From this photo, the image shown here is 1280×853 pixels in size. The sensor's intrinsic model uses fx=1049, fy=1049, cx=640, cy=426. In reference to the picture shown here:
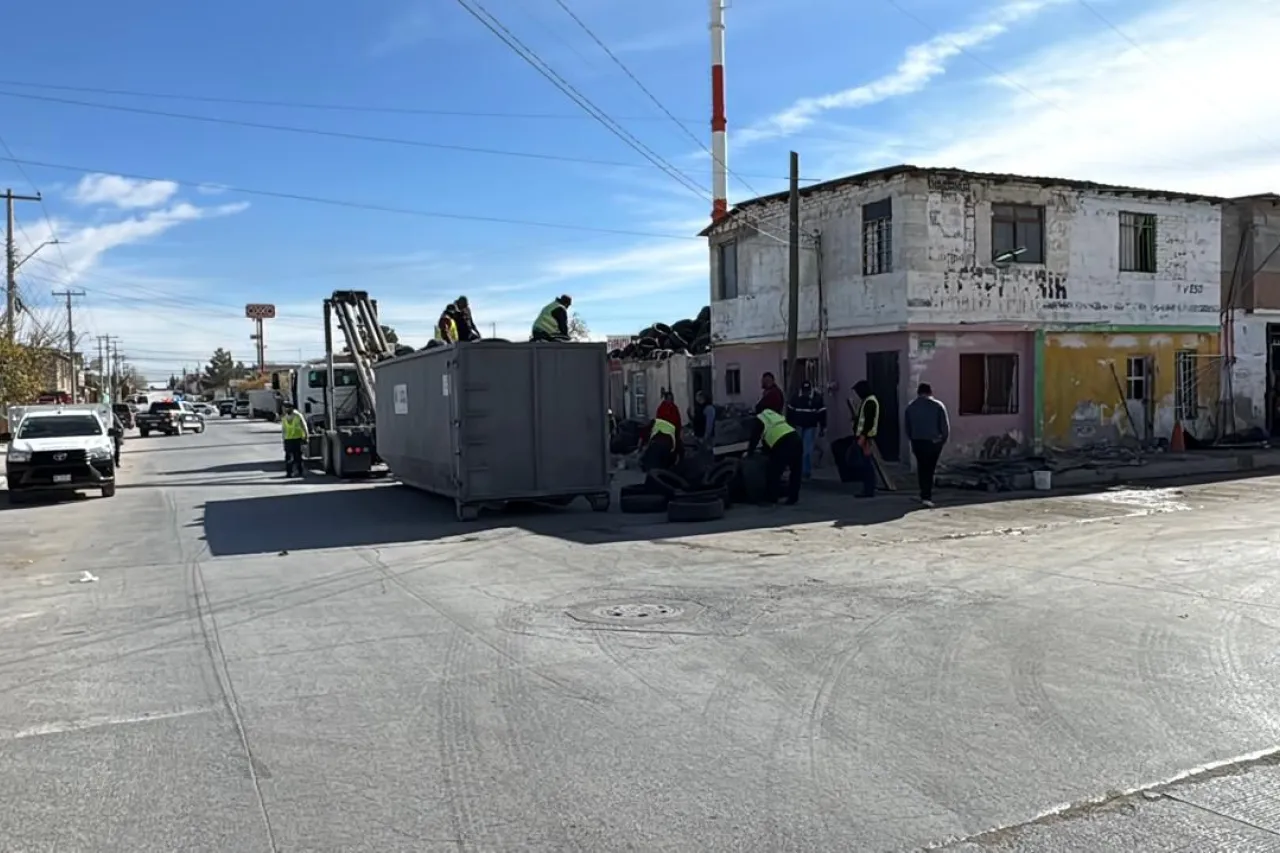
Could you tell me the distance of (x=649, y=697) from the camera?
5.99 m

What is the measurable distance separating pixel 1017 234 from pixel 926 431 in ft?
24.9

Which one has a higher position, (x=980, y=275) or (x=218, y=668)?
(x=980, y=275)

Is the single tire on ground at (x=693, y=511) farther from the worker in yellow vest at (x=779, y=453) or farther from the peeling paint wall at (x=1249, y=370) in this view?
the peeling paint wall at (x=1249, y=370)

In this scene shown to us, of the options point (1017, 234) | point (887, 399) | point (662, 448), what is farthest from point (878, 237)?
point (662, 448)

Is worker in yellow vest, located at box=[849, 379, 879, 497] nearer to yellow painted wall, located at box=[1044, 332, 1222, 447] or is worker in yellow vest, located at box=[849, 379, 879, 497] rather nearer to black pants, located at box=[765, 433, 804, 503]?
black pants, located at box=[765, 433, 804, 503]

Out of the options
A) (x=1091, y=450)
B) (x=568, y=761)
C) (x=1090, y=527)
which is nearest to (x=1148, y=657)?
(x=568, y=761)

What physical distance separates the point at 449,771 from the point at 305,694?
1715 millimetres

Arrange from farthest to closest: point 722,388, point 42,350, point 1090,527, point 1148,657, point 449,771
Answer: point 42,350 < point 722,388 < point 1090,527 < point 1148,657 < point 449,771

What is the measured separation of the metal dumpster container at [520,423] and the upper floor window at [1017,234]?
10.0 m

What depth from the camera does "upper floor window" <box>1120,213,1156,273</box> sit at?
22.8 m

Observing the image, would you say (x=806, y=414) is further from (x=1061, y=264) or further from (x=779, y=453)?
(x=1061, y=264)

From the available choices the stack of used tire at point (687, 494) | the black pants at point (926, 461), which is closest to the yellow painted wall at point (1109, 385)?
the black pants at point (926, 461)

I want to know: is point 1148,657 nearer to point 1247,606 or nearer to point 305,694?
point 1247,606

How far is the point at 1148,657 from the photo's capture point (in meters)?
6.79
